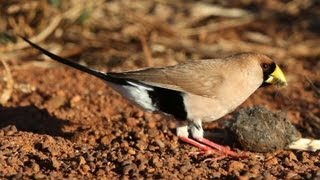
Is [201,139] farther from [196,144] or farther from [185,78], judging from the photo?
[185,78]

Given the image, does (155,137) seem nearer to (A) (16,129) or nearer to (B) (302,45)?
(A) (16,129)

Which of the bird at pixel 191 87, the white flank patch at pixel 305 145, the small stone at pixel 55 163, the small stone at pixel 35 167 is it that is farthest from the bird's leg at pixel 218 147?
the small stone at pixel 35 167

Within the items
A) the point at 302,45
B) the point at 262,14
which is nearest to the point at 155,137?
the point at 302,45

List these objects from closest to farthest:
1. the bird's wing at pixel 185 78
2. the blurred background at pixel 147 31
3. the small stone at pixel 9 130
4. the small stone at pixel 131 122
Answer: the bird's wing at pixel 185 78 → the small stone at pixel 9 130 → the small stone at pixel 131 122 → the blurred background at pixel 147 31

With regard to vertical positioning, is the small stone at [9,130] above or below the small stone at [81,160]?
below

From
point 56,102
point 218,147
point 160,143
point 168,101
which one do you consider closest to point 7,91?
point 56,102

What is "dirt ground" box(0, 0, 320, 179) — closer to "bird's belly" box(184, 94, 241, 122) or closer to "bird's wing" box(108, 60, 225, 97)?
"bird's belly" box(184, 94, 241, 122)

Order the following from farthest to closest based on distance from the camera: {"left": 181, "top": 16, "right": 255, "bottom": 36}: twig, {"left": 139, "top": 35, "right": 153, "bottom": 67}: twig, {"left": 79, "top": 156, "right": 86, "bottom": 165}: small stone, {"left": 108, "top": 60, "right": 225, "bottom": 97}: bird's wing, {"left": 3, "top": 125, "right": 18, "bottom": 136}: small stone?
{"left": 181, "top": 16, "right": 255, "bottom": 36}: twig → {"left": 139, "top": 35, "right": 153, "bottom": 67}: twig → {"left": 3, "top": 125, "right": 18, "bottom": 136}: small stone → {"left": 108, "top": 60, "right": 225, "bottom": 97}: bird's wing → {"left": 79, "top": 156, "right": 86, "bottom": 165}: small stone

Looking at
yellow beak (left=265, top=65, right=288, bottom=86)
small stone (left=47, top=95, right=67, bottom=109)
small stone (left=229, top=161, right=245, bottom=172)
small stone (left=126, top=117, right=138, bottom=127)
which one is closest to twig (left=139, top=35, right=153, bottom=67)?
small stone (left=47, top=95, right=67, bottom=109)

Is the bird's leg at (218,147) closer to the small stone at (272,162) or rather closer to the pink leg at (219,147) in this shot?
the pink leg at (219,147)
